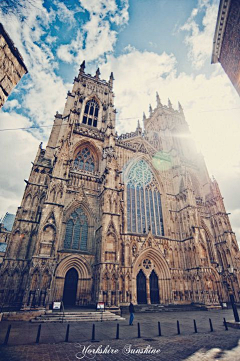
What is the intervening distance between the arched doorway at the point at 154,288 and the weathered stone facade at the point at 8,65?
2006 cm

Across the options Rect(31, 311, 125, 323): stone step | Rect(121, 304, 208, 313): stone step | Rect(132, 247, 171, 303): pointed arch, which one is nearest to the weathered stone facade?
Rect(31, 311, 125, 323): stone step

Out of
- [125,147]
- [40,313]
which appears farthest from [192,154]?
[40,313]

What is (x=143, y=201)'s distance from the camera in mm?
22266

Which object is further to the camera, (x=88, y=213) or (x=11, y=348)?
(x=88, y=213)

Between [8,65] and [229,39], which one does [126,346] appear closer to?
[8,65]

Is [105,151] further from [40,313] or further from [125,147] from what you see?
[40,313]

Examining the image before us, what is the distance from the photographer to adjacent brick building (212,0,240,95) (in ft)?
29.8

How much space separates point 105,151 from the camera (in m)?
21.6

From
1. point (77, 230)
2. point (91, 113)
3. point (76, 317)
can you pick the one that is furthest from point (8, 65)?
point (91, 113)

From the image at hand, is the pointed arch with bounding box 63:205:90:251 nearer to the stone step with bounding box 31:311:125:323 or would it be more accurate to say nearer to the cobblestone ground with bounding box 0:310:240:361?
the stone step with bounding box 31:311:125:323

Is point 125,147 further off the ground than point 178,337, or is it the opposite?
point 125,147

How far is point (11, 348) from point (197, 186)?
93.2 feet

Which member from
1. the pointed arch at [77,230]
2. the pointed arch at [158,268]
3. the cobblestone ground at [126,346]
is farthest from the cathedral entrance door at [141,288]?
the cobblestone ground at [126,346]

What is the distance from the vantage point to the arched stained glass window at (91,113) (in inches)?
1002
